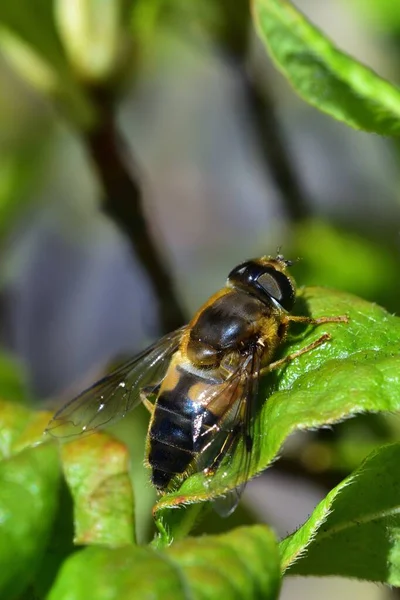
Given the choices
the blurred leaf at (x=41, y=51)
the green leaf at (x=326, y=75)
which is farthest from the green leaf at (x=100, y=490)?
the blurred leaf at (x=41, y=51)

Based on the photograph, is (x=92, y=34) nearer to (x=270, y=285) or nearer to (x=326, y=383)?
(x=270, y=285)

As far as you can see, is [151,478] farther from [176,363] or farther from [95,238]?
[95,238]

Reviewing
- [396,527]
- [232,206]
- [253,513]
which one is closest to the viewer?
[396,527]

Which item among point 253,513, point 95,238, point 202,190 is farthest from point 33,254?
point 253,513

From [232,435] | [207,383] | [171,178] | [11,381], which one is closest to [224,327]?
[207,383]

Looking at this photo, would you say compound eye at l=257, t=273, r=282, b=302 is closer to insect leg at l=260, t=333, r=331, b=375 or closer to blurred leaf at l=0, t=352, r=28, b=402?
insect leg at l=260, t=333, r=331, b=375

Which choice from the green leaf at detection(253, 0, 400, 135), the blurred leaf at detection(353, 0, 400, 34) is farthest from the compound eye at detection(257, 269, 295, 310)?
the blurred leaf at detection(353, 0, 400, 34)
